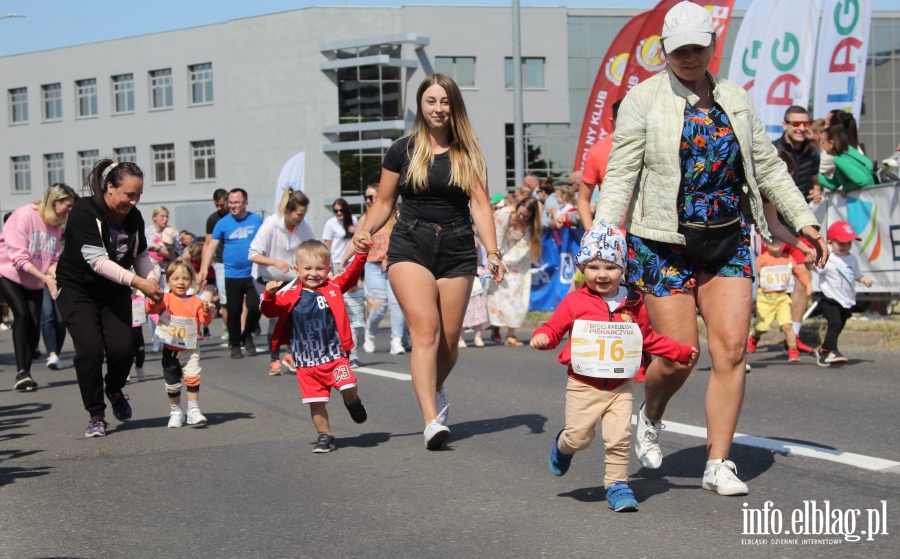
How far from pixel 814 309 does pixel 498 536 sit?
8528 millimetres

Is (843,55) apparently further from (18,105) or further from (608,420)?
(18,105)

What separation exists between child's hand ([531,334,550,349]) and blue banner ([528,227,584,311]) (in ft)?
42.3

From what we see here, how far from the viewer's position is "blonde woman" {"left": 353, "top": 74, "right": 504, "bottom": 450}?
6.36 m

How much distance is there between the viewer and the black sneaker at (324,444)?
253 inches

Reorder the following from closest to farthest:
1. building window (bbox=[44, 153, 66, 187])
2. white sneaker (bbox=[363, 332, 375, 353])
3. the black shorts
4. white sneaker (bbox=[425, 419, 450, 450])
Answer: white sneaker (bbox=[425, 419, 450, 450]) < the black shorts < white sneaker (bbox=[363, 332, 375, 353]) < building window (bbox=[44, 153, 66, 187])

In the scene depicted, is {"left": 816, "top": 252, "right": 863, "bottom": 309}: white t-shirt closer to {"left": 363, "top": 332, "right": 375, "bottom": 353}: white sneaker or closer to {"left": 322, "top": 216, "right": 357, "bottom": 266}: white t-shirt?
{"left": 363, "top": 332, "right": 375, "bottom": 353}: white sneaker

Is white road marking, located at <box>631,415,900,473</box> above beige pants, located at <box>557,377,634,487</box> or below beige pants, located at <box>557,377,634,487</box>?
below

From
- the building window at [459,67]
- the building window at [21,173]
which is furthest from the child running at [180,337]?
the building window at [21,173]

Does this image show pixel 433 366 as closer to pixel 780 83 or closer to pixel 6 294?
pixel 6 294

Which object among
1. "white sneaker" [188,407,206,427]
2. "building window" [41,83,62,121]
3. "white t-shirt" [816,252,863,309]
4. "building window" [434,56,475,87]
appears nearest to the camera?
"white sneaker" [188,407,206,427]

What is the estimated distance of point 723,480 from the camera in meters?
4.87

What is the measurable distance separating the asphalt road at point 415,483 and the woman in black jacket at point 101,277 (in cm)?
46

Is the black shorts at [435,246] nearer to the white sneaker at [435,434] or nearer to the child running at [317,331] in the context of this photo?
the child running at [317,331]

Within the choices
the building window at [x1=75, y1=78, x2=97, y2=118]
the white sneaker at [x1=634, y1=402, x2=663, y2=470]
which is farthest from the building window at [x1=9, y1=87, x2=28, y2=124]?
the white sneaker at [x1=634, y1=402, x2=663, y2=470]
